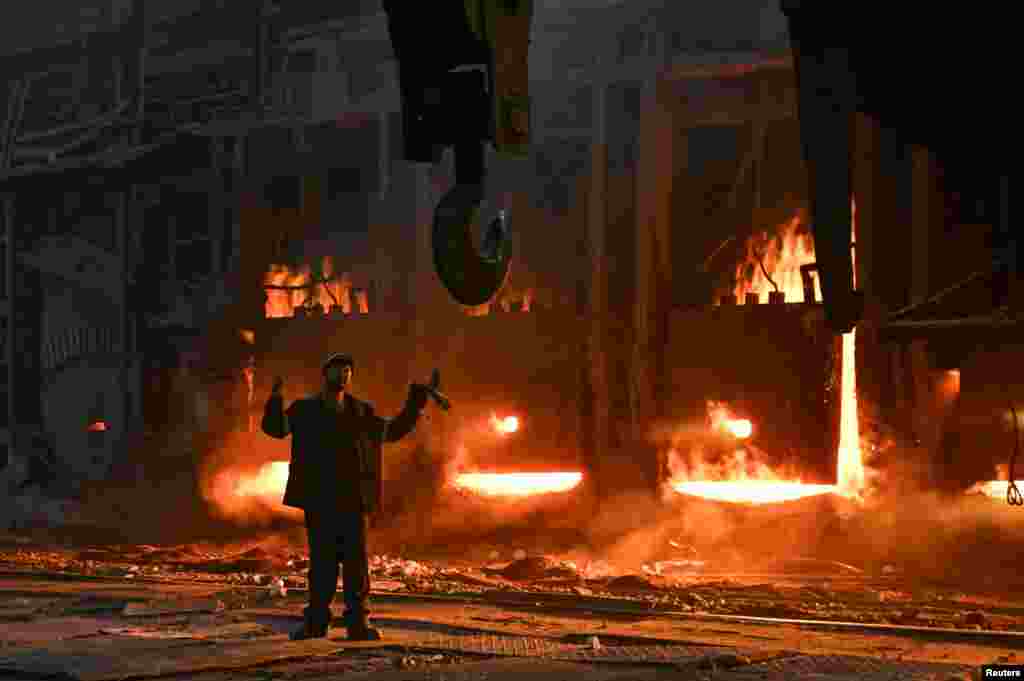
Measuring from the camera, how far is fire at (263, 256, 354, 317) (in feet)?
63.4

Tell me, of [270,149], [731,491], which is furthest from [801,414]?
[270,149]

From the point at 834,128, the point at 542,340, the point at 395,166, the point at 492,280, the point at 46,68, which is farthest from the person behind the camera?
the point at 46,68

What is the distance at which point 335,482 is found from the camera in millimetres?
8133

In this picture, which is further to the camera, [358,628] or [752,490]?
[752,490]

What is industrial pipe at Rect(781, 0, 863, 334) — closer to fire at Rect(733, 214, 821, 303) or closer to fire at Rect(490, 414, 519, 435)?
fire at Rect(733, 214, 821, 303)

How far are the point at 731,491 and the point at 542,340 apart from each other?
283 cm

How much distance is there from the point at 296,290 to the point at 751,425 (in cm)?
664

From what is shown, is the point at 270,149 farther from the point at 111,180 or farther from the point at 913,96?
the point at 913,96

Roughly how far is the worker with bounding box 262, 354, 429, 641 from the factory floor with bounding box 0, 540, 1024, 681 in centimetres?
26

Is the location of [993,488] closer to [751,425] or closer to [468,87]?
[751,425]

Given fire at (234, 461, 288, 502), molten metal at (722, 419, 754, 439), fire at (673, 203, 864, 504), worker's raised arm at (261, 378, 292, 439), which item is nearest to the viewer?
worker's raised arm at (261, 378, 292, 439)

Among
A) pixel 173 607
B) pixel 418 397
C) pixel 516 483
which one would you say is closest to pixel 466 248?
pixel 418 397

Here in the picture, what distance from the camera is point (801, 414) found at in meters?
→ 15.5

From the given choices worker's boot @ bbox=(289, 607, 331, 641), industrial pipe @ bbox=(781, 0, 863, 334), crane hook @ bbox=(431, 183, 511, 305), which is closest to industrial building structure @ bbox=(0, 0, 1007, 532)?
worker's boot @ bbox=(289, 607, 331, 641)
